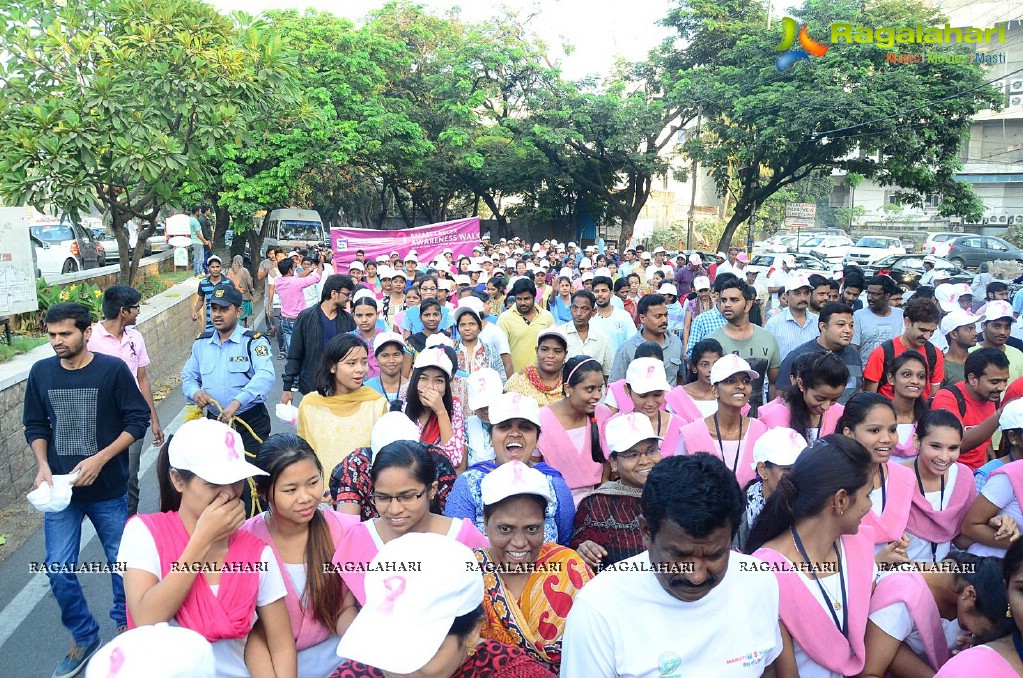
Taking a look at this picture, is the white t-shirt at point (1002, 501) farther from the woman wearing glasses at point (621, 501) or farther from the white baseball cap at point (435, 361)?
the white baseball cap at point (435, 361)

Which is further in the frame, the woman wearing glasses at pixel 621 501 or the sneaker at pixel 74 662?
the sneaker at pixel 74 662

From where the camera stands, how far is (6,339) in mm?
8680

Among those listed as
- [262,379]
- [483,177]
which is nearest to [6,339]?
[262,379]

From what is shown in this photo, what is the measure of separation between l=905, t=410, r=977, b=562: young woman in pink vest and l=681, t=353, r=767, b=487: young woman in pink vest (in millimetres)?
755

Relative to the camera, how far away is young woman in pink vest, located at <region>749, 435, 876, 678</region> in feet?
8.60

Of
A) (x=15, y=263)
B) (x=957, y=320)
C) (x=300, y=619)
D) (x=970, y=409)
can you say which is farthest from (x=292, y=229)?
(x=300, y=619)

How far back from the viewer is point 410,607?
2072 millimetres

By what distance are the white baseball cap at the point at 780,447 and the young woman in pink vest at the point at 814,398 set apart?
962 mm

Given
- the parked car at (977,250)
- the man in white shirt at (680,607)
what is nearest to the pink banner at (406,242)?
the man in white shirt at (680,607)

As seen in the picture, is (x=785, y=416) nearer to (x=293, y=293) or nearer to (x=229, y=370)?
(x=229, y=370)

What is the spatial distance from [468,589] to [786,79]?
2492 centimetres

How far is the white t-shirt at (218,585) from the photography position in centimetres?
260

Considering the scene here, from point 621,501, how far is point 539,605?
30.4 inches

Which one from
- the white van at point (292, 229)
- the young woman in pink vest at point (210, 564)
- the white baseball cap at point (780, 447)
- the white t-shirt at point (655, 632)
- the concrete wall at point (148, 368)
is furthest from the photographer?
the white van at point (292, 229)
